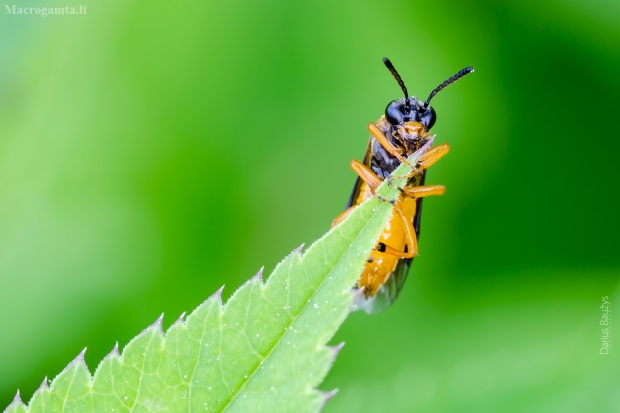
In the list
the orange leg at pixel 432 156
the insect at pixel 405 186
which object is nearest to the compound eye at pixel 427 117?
the insect at pixel 405 186

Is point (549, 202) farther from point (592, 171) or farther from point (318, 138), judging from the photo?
point (318, 138)

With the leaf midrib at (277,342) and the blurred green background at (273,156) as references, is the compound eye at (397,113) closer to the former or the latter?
the blurred green background at (273,156)

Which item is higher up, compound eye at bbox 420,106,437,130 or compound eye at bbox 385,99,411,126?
compound eye at bbox 385,99,411,126

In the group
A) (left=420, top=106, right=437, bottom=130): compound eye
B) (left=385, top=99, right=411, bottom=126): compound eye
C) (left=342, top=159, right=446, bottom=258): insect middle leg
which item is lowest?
(left=342, top=159, right=446, bottom=258): insect middle leg

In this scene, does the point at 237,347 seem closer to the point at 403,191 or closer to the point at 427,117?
the point at 403,191

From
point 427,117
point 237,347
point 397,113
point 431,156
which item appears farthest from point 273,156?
point 237,347

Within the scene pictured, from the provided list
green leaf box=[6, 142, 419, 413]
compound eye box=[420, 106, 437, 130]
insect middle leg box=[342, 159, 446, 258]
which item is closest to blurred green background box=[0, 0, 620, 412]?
compound eye box=[420, 106, 437, 130]

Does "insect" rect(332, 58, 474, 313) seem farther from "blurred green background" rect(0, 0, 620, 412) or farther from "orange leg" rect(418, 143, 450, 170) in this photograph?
"blurred green background" rect(0, 0, 620, 412)
